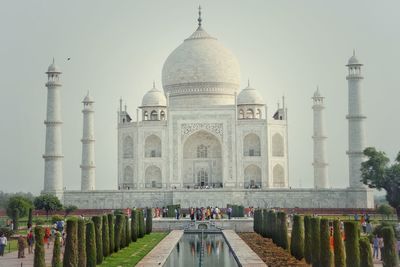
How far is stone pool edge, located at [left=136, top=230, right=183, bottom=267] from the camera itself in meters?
14.1

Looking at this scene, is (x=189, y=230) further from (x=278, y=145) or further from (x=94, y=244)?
(x=278, y=145)

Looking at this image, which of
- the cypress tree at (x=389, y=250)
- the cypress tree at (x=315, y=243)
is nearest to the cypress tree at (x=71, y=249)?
the cypress tree at (x=315, y=243)

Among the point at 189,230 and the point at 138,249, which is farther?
the point at 189,230

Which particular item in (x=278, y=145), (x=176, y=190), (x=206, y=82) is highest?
(x=206, y=82)

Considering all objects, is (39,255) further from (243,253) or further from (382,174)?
(382,174)

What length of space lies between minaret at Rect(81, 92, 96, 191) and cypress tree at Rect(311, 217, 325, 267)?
22530 millimetres

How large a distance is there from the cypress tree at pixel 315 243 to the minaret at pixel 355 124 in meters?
17.9

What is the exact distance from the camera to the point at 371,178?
2805 cm

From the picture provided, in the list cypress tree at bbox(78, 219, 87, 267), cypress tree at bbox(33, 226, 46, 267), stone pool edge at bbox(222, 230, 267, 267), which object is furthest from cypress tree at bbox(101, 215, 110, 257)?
cypress tree at bbox(33, 226, 46, 267)

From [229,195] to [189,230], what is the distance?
800 cm

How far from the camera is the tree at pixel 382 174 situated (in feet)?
88.9

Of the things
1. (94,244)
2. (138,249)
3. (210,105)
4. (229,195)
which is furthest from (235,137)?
(94,244)

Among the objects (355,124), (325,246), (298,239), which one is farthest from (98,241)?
(355,124)

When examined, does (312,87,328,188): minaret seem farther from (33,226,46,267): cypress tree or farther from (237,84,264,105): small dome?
(33,226,46,267): cypress tree
